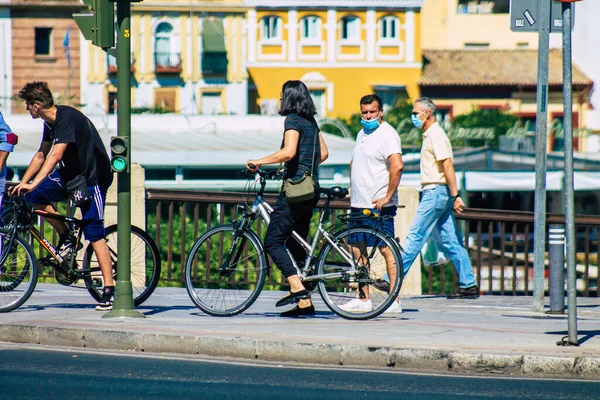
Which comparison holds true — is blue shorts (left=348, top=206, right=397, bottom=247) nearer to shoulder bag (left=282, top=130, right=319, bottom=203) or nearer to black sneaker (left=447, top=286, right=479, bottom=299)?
shoulder bag (left=282, top=130, right=319, bottom=203)

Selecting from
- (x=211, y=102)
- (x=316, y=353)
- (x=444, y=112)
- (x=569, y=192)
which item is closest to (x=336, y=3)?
(x=211, y=102)

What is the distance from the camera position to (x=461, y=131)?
53250mm

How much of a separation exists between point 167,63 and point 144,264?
46807 millimetres

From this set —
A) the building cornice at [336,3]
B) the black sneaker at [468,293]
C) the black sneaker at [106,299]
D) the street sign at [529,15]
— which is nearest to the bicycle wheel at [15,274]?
the black sneaker at [106,299]

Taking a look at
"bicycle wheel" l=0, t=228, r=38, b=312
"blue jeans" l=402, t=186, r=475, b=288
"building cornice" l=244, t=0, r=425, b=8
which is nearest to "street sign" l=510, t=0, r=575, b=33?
"blue jeans" l=402, t=186, r=475, b=288

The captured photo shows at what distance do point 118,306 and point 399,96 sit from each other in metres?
49.5

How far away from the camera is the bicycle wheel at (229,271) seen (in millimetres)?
9516

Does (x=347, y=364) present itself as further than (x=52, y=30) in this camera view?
No

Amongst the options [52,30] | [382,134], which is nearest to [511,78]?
[52,30]

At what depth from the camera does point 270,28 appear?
57.3m

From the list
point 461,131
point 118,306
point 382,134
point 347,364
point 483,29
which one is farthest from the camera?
point 483,29

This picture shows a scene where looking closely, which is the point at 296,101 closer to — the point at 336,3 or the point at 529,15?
the point at 529,15

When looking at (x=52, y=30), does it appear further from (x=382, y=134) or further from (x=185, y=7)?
(x=382, y=134)

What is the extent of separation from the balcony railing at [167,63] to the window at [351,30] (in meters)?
8.16
